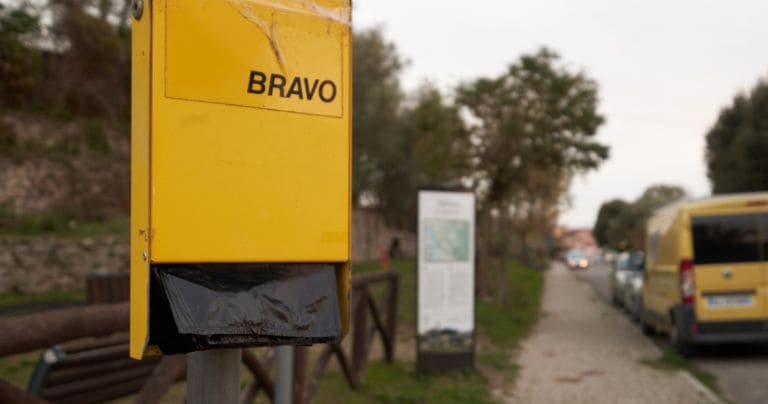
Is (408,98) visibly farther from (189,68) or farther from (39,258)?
(189,68)

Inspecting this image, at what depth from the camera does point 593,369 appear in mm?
10938

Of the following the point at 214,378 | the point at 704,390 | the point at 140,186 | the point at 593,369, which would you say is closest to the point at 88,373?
the point at 214,378

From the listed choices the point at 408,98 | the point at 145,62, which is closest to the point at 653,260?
the point at 145,62

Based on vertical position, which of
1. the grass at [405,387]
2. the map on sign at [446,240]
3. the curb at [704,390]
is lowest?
the curb at [704,390]

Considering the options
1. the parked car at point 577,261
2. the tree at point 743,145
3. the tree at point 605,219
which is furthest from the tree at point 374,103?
the parked car at point 577,261

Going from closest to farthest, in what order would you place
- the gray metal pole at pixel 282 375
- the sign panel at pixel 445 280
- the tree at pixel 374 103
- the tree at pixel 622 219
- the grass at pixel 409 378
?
the gray metal pole at pixel 282 375 → the grass at pixel 409 378 → the sign panel at pixel 445 280 → the tree at pixel 374 103 → the tree at pixel 622 219

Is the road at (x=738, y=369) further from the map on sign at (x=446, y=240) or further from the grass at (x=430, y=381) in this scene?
the map on sign at (x=446, y=240)

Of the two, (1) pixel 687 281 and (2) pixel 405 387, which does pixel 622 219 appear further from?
(2) pixel 405 387

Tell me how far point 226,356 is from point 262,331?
0.12 m

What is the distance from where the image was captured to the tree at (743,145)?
34.6 metres

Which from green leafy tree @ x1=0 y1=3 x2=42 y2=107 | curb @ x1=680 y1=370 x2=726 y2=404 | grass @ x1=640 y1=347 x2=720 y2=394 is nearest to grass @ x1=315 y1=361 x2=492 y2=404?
curb @ x1=680 y1=370 x2=726 y2=404

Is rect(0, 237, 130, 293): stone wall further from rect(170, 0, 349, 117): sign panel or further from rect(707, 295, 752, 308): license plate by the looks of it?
rect(170, 0, 349, 117): sign panel

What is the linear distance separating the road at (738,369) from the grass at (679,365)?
3.8 inches

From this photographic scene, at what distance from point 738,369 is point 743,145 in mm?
26916
